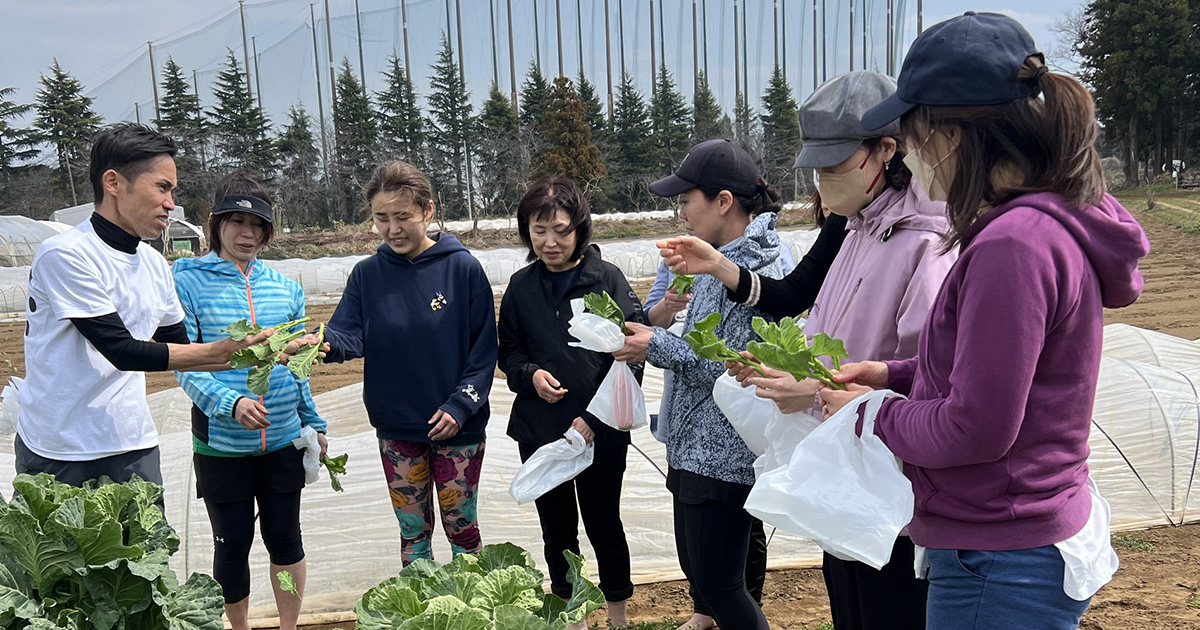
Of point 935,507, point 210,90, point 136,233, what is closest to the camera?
point 935,507

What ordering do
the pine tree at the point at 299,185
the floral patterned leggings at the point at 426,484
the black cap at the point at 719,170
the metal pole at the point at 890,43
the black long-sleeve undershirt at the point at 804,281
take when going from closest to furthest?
1. the black long-sleeve undershirt at the point at 804,281
2. the black cap at the point at 719,170
3. the floral patterned leggings at the point at 426,484
4. the pine tree at the point at 299,185
5. the metal pole at the point at 890,43

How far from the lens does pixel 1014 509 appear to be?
1.43 metres

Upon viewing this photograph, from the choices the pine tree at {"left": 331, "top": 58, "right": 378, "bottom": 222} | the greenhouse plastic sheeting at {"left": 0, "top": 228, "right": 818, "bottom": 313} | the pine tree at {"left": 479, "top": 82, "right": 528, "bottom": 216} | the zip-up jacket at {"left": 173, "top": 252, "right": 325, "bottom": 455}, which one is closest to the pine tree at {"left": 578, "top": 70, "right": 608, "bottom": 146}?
the pine tree at {"left": 479, "top": 82, "right": 528, "bottom": 216}

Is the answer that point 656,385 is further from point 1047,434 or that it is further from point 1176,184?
point 1176,184

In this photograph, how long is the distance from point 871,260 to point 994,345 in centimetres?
69

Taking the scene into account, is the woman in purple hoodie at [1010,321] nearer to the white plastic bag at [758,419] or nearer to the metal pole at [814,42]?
the white plastic bag at [758,419]

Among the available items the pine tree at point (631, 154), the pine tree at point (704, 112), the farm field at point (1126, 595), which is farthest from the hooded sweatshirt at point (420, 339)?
the pine tree at point (704, 112)

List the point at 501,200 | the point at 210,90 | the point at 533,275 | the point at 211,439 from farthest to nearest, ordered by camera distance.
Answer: the point at 210,90, the point at 501,200, the point at 533,275, the point at 211,439

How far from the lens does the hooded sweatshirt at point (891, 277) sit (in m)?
1.90

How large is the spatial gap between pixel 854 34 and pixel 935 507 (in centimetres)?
4542

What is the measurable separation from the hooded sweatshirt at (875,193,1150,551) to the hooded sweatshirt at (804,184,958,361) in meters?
0.38

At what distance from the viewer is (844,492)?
156 centimetres

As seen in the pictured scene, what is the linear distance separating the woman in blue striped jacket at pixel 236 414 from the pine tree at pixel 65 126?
116 ft

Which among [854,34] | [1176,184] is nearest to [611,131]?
[854,34]
